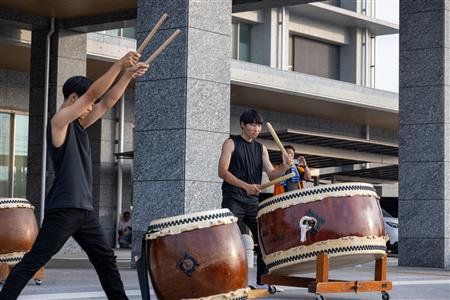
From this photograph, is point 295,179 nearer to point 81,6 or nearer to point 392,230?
point 81,6

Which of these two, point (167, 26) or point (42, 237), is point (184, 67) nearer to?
point (167, 26)

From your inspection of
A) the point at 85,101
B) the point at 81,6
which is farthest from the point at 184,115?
the point at 81,6

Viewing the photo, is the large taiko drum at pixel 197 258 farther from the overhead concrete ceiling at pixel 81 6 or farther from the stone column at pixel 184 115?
the overhead concrete ceiling at pixel 81 6

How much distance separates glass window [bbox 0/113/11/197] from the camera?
26.4 metres

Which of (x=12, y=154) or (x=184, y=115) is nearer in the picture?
(x=184, y=115)

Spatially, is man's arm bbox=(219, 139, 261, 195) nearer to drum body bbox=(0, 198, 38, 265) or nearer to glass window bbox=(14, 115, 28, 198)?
drum body bbox=(0, 198, 38, 265)

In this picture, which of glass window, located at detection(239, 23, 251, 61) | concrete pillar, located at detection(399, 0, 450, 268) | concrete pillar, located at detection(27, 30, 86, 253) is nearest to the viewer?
concrete pillar, located at detection(399, 0, 450, 268)

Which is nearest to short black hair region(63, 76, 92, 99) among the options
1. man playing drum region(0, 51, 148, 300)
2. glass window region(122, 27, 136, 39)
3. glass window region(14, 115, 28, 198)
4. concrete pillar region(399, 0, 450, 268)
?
man playing drum region(0, 51, 148, 300)

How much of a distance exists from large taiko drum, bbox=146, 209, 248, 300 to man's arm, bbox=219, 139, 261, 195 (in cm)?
217

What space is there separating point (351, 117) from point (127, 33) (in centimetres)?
980

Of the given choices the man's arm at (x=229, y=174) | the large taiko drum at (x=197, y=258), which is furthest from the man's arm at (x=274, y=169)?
the large taiko drum at (x=197, y=258)

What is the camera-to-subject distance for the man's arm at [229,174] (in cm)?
952

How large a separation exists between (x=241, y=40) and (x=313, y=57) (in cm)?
440

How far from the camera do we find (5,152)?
26.6m
